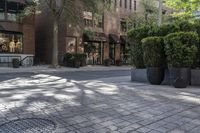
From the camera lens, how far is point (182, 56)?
9469mm

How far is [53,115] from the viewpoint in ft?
17.0

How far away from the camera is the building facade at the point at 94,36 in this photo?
29.0 metres

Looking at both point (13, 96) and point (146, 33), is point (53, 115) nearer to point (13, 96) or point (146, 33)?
point (13, 96)

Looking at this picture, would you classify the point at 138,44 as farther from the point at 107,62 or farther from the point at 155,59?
the point at 107,62

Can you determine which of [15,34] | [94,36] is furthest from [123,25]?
[15,34]

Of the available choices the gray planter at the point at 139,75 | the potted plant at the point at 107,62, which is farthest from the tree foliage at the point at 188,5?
the potted plant at the point at 107,62

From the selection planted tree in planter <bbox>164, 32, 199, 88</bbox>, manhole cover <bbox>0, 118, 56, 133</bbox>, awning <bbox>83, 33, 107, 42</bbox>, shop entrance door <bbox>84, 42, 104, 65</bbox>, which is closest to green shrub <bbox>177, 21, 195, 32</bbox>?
planted tree in planter <bbox>164, 32, 199, 88</bbox>

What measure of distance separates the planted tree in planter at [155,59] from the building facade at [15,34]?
1836 centimetres

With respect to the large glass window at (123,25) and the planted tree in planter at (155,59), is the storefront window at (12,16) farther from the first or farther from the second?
the planted tree in planter at (155,59)

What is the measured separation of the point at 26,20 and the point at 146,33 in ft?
61.5

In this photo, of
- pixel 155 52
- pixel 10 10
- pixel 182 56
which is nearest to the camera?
pixel 182 56

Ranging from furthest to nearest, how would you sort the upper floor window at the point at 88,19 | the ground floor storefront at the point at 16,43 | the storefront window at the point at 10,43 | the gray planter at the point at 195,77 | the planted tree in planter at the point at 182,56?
the upper floor window at the point at 88,19, the storefront window at the point at 10,43, the ground floor storefront at the point at 16,43, the gray planter at the point at 195,77, the planted tree in planter at the point at 182,56

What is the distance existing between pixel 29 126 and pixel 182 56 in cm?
682

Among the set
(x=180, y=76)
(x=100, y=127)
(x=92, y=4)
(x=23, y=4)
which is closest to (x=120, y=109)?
(x=100, y=127)
